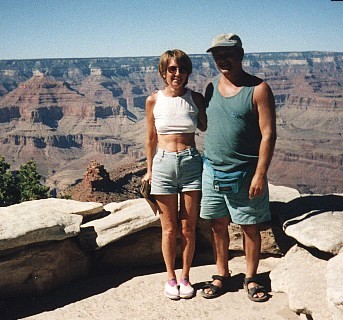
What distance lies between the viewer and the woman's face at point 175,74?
4383 mm

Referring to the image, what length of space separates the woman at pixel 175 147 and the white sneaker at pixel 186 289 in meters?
0.03

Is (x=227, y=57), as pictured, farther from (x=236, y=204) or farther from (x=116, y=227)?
(x=116, y=227)

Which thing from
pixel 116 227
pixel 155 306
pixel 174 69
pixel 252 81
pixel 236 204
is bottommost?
pixel 155 306

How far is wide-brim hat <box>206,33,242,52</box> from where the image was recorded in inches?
169

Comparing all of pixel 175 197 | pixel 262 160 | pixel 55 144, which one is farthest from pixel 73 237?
pixel 55 144

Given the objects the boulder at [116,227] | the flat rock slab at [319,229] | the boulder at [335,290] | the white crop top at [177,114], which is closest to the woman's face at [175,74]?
the white crop top at [177,114]

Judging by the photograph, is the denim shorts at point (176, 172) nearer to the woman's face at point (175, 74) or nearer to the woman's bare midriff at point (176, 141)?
the woman's bare midriff at point (176, 141)

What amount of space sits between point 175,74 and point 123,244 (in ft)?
8.78

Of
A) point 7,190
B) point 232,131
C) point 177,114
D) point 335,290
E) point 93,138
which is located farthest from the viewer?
point 93,138

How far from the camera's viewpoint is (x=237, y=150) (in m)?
4.48

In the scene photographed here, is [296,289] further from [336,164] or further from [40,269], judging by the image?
[336,164]

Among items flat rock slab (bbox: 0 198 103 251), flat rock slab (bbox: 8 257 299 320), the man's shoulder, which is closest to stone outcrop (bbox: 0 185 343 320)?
flat rock slab (bbox: 0 198 103 251)

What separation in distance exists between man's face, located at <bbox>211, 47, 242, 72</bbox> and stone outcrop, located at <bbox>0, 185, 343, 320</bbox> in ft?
6.70

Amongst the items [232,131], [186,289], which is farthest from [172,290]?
[232,131]
